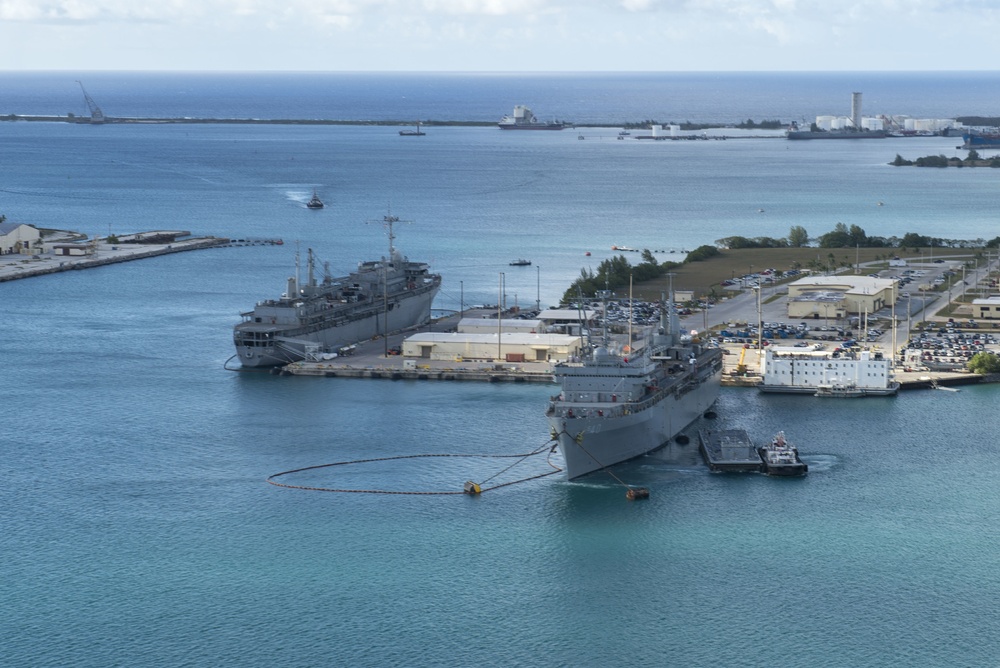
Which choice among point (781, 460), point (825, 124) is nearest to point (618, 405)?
point (781, 460)

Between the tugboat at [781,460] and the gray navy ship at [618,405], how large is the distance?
2278 millimetres

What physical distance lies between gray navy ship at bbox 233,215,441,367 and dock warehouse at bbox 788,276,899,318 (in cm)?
1106

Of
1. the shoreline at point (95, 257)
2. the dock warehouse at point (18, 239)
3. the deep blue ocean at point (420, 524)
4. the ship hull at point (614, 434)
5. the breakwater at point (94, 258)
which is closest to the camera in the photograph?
the deep blue ocean at point (420, 524)

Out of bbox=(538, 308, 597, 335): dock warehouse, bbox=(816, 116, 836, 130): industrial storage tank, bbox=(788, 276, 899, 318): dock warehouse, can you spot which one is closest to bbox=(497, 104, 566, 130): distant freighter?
bbox=(816, 116, 836, 130): industrial storage tank

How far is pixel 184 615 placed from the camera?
21.3 meters

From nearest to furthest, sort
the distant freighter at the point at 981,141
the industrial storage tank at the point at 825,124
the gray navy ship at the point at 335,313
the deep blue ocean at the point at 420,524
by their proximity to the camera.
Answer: the deep blue ocean at the point at 420,524, the gray navy ship at the point at 335,313, the distant freighter at the point at 981,141, the industrial storage tank at the point at 825,124

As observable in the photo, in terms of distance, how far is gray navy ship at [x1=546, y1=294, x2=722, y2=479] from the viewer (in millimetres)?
27641

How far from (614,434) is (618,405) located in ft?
2.24

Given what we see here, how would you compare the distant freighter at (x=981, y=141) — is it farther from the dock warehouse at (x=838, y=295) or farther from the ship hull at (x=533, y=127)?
the dock warehouse at (x=838, y=295)

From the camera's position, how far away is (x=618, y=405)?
2853 centimetres

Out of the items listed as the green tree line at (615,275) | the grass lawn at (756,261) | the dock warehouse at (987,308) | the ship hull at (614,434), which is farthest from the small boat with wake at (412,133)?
the ship hull at (614,434)

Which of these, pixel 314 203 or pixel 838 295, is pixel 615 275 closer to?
pixel 838 295

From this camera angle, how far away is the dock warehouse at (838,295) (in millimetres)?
43594

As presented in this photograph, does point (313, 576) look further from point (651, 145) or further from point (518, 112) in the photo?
point (518, 112)
